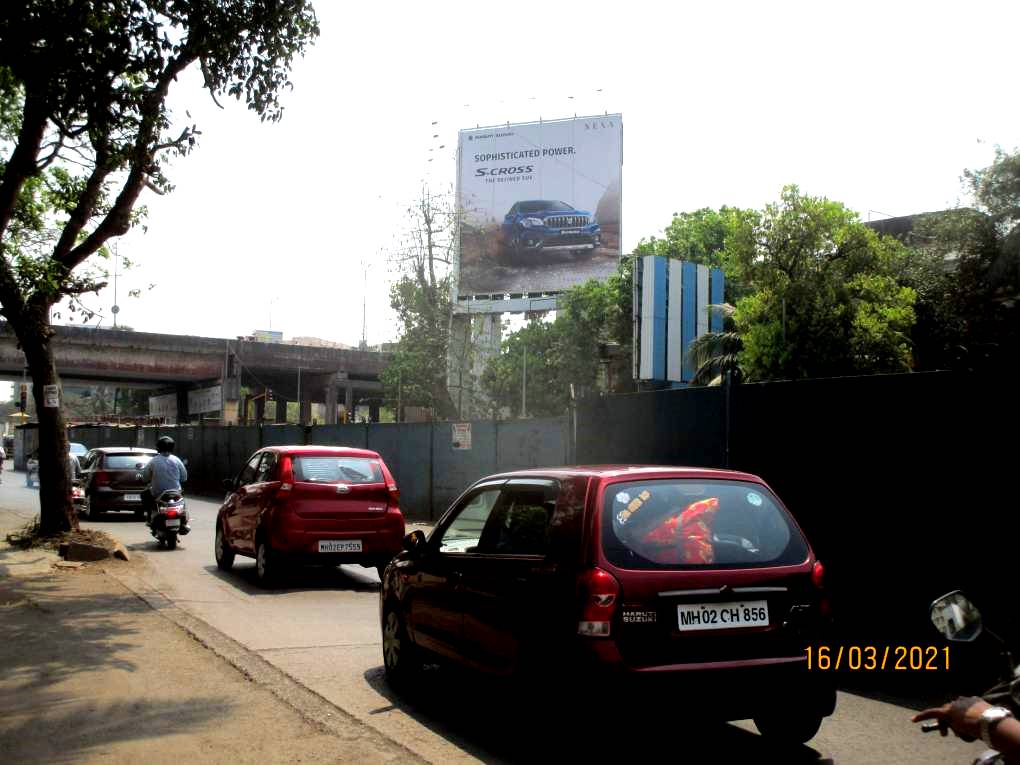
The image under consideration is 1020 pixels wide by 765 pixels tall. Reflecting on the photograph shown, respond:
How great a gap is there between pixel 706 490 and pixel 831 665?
3.70 ft

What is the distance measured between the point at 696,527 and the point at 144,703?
367 cm

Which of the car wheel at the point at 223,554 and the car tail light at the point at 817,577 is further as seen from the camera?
the car wheel at the point at 223,554

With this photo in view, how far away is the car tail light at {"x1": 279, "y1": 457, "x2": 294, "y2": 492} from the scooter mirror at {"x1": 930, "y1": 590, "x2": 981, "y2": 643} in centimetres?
961

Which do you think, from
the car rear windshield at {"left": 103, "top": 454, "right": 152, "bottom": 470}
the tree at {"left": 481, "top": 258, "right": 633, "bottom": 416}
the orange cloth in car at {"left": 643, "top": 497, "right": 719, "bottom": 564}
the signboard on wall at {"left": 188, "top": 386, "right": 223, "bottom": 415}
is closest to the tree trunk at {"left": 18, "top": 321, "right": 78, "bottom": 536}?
the car rear windshield at {"left": 103, "top": 454, "right": 152, "bottom": 470}

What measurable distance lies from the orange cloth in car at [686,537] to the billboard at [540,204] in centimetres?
4390

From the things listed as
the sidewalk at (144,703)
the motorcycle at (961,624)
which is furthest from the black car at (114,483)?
the motorcycle at (961,624)

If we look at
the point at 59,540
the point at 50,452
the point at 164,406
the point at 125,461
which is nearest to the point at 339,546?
the point at 59,540

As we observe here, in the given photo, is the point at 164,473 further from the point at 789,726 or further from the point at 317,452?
the point at 789,726

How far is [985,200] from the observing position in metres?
27.0

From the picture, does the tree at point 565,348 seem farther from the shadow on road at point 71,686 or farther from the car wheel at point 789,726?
the car wheel at point 789,726

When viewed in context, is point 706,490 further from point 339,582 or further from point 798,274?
point 798,274

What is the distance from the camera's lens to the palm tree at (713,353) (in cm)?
3052

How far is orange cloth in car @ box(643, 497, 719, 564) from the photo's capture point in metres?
5.07

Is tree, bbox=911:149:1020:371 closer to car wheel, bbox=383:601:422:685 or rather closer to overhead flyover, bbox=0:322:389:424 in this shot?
car wheel, bbox=383:601:422:685
